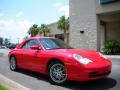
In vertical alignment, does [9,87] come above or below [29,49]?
below

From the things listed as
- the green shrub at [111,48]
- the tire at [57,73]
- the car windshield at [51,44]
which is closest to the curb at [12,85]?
the tire at [57,73]

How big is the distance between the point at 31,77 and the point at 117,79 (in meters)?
2.73

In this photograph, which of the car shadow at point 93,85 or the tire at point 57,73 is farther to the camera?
the tire at point 57,73

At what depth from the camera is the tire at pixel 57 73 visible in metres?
6.64

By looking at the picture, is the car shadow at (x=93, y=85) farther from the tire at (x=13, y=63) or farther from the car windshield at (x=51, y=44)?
the tire at (x=13, y=63)

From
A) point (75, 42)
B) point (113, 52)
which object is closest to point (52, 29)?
point (75, 42)

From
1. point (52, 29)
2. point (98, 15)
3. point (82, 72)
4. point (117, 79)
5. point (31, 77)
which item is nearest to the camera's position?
point (82, 72)

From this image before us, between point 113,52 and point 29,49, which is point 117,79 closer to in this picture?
point 29,49

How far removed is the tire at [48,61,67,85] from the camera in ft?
21.8

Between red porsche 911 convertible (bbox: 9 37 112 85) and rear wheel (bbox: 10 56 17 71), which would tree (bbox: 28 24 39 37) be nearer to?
rear wheel (bbox: 10 56 17 71)

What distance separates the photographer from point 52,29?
5800 centimetres

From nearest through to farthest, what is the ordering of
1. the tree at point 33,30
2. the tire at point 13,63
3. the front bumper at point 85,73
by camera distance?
the front bumper at point 85,73
the tire at point 13,63
the tree at point 33,30

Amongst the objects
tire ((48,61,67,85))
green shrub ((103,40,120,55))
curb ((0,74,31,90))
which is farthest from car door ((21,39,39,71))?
green shrub ((103,40,120,55))

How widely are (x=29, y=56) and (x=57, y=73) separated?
1.59 metres
